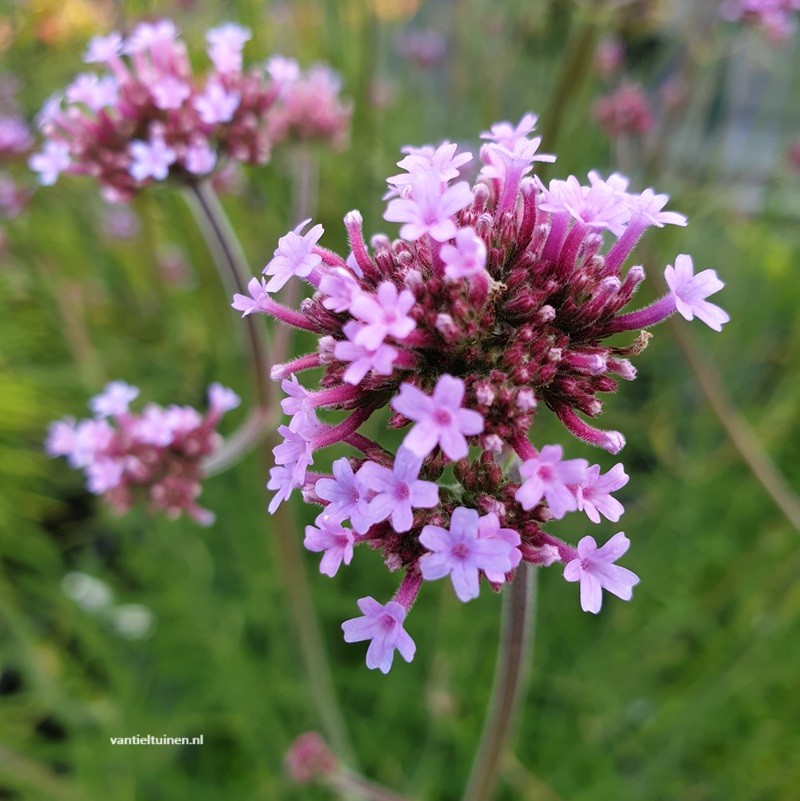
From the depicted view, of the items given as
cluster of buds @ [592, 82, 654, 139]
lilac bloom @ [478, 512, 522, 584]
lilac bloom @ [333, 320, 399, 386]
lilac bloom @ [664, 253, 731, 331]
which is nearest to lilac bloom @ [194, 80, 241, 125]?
lilac bloom @ [333, 320, 399, 386]

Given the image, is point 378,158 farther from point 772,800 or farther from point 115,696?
point 772,800

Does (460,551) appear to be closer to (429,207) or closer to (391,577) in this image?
(429,207)

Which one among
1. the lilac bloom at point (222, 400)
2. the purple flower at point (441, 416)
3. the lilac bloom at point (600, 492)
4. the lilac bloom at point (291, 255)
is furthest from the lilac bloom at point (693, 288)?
the lilac bloom at point (222, 400)

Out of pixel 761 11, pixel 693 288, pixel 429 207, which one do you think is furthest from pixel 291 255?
pixel 761 11

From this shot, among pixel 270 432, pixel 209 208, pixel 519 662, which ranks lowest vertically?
pixel 270 432

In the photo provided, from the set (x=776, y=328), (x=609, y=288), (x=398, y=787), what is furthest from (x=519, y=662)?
(x=776, y=328)

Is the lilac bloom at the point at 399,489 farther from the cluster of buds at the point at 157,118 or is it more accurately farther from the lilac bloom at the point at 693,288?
the cluster of buds at the point at 157,118

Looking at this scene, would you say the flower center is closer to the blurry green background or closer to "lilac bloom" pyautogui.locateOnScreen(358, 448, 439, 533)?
"lilac bloom" pyautogui.locateOnScreen(358, 448, 439, 533)

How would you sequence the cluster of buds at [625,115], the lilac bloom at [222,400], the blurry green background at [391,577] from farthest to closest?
1. the cluster of buds at [625,115]
2. the blurry green background at [391,577]
3. the lilac bloom at [222,400]
